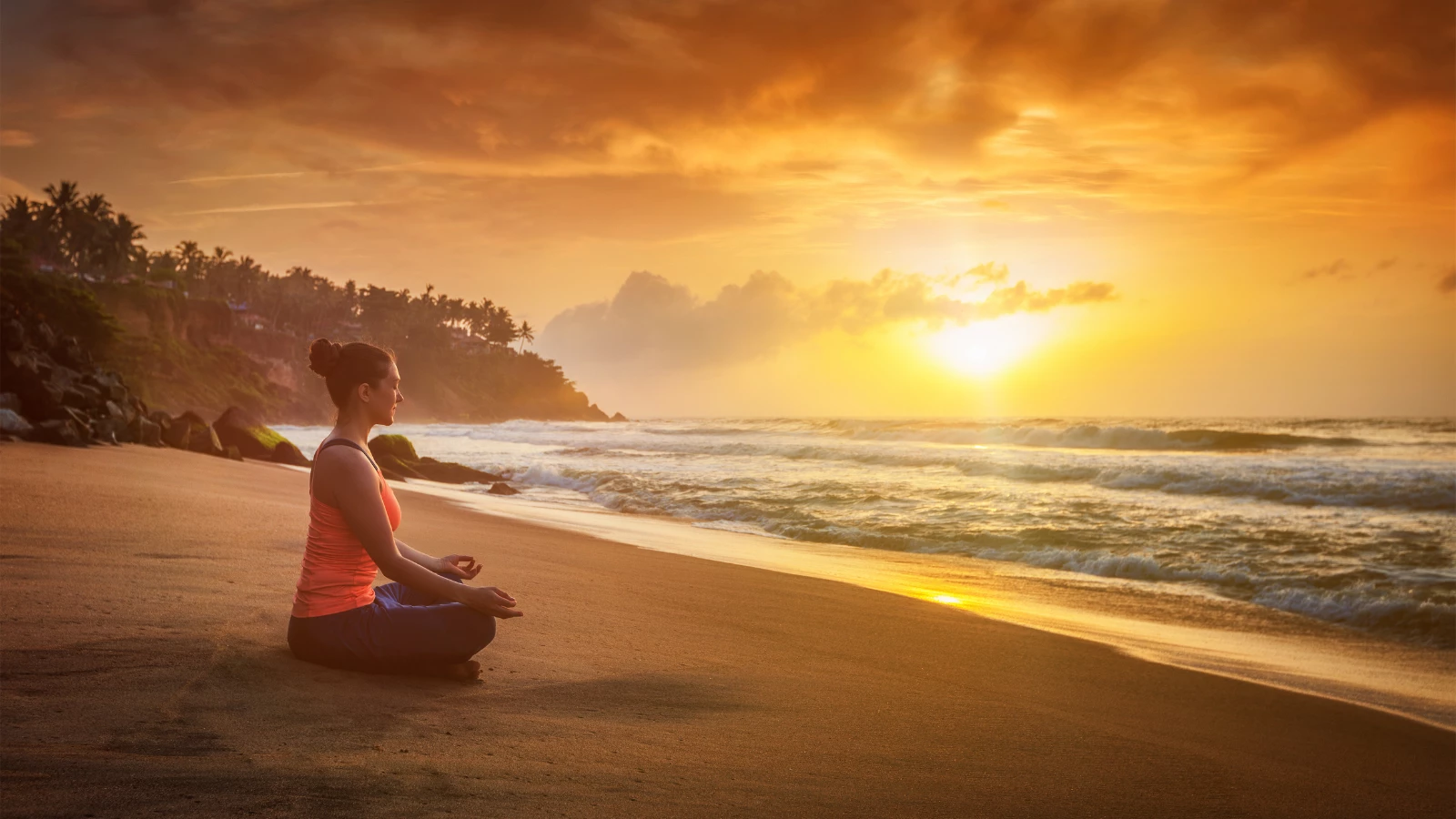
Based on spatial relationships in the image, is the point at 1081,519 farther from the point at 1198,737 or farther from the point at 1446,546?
the point at 1198,737

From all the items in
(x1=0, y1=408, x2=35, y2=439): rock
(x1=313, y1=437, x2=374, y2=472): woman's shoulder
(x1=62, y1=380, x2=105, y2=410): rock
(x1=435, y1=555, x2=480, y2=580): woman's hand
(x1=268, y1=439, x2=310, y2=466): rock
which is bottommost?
(x1=268, y1=439, x2=310, y2=466): rock

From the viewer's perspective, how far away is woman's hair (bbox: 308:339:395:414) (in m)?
3.77

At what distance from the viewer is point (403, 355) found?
126 m

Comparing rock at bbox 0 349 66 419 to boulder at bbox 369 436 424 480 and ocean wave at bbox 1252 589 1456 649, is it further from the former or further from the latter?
ocean wave at bbox 1252 589 1456 649

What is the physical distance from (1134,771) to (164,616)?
15.8 ft

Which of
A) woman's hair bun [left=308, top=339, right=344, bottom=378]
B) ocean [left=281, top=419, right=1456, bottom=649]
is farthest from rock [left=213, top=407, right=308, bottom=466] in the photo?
woman's hair bun [left=308, top=339, right=344, bottom=378]

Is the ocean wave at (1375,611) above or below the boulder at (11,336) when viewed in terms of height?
below

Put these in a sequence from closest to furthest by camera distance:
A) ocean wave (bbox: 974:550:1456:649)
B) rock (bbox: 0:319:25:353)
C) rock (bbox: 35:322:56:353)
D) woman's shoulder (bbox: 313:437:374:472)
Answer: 1. woman's shoulder (bbox: 313:437:374:472)
2. ocean wave (bbox: 974:550:1456:649)
3. rock (bbox: 0:319:25:353)
4. rock (bbox: 35:322:56:353)

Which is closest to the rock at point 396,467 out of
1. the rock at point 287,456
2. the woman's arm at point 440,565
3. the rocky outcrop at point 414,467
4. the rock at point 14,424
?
the rocky outcrop at point 414,467

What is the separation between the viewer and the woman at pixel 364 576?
3744 mm

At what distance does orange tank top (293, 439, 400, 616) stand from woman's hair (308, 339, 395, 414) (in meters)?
0.30

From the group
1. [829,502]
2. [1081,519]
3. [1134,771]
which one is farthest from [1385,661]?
[829,502]

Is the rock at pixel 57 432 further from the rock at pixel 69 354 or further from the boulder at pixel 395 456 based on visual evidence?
the boulder at pixel 395 456

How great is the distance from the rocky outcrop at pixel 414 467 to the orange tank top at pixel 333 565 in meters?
20.8
